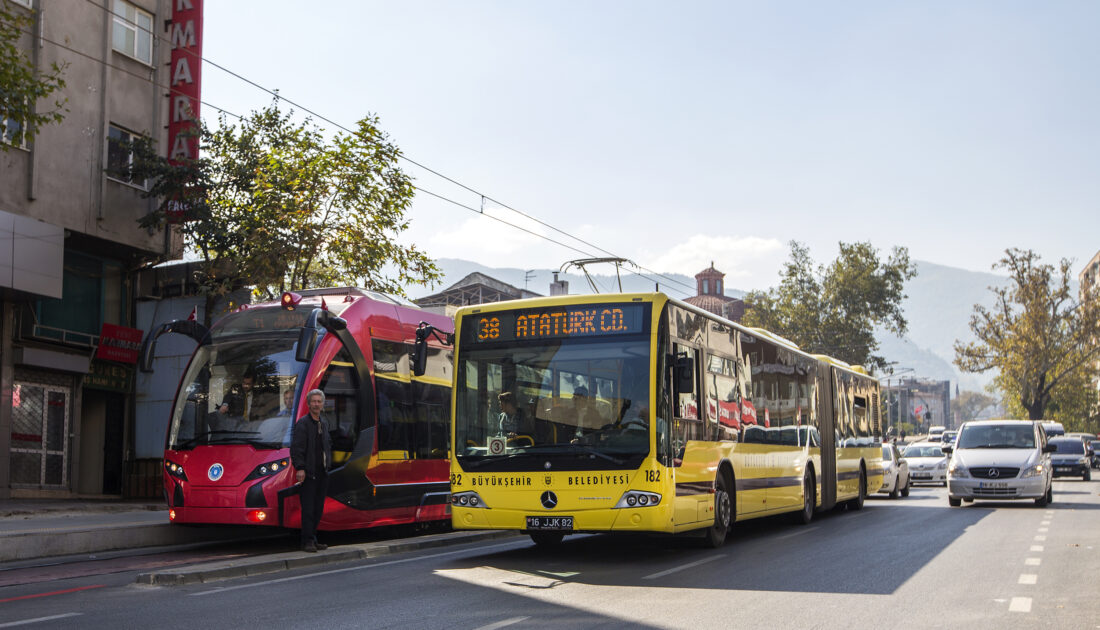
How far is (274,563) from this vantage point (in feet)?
36.2

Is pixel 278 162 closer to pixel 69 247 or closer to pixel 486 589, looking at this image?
pixel 69 247

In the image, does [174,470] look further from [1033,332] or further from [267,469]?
[1033,332]

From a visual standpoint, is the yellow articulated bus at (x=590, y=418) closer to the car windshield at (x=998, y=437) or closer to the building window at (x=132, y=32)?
the car windshield at (x=998, y=437)

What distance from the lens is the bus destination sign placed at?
11883 millimetres

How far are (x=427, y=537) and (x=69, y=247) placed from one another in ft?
Result: 49.6

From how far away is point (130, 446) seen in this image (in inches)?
1097

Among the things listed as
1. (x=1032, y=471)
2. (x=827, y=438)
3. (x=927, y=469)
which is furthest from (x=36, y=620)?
(x=927, y=469)

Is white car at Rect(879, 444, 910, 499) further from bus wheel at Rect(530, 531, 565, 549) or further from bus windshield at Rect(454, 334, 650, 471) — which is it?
bus windshield at Rect(454, 334, 650, 471)

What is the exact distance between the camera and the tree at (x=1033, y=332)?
6228 centimetres

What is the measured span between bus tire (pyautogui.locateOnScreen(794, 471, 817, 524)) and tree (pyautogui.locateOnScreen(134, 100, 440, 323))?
344 inches

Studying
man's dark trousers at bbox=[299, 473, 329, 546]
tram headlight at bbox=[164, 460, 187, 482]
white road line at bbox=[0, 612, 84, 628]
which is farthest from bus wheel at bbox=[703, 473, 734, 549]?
white road line at bbox=[0, 612, 84, 628]

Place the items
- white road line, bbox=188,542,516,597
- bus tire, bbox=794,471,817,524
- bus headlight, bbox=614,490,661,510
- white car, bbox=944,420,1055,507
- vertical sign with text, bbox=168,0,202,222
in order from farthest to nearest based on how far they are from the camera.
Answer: vertical sign with text, bbox=168,0,202,222 → white car, bbox=944,420,1055,507 → bus tire, bbox=794,471,817,524 → bus headlight, bbox=614,490,661,510 → white road line, bbox=188,542,516,597

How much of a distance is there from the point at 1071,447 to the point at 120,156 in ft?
117

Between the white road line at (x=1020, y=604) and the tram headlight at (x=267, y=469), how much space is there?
8.14 metres
